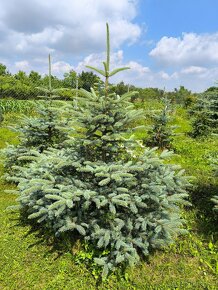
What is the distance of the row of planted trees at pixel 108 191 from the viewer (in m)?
3.77

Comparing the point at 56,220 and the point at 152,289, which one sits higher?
the point at 56,220

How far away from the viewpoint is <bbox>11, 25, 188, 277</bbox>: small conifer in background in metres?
3.77

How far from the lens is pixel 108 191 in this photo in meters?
3.90

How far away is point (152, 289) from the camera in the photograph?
3617 mm

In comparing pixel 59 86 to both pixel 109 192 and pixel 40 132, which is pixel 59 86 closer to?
pixel 40 132

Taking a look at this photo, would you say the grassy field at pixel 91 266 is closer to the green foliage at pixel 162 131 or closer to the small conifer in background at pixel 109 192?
the small conifer in background at pixel 109 192

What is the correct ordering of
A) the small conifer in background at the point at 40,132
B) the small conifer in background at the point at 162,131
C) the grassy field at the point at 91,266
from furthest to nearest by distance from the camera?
the small conifer in background at the point at 162,131
the small conifer in background at the point at 40,132
the grassy field at the point at 91,266

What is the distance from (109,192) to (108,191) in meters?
0.05

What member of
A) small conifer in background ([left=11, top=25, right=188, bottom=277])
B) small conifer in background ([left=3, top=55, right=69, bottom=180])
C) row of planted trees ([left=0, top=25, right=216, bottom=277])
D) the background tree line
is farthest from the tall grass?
small conifer in background ([left=11, top=25, right=188, bottom=277])

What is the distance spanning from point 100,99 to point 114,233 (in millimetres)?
1981

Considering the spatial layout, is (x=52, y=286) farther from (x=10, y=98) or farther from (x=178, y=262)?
(x=10, y=98)

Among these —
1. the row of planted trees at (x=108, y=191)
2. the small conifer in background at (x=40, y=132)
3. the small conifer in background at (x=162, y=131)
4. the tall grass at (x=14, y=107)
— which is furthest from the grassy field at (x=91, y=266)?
the tall grass at (x=14, y=107)

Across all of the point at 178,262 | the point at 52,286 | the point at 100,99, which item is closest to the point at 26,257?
the point at 52,286

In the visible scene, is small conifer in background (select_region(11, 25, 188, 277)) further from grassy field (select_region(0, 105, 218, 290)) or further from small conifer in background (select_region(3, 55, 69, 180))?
small conifer in background (select_region(3, 55, 69, 180))
